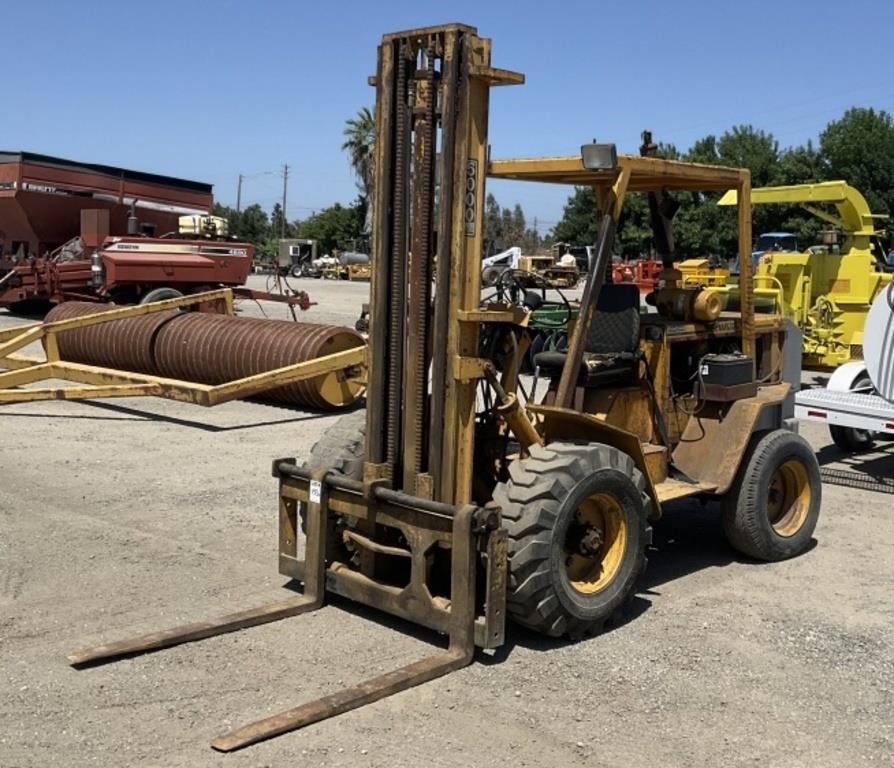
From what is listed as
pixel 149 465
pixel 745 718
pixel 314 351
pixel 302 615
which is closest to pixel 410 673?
pixel 302 615

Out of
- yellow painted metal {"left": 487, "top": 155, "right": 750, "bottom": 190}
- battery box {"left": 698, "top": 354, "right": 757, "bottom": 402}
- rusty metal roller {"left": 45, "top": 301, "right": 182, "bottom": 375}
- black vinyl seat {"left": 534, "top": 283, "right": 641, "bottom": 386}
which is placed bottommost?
rusty metal roller {"left": 45, "top": 301, "right": 182, "bottom": 375}

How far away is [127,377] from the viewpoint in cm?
1133

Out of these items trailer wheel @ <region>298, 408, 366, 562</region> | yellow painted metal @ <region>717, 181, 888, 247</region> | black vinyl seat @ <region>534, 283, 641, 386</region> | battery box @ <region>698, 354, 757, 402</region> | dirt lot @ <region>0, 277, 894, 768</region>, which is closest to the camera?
dirt lot @ <region>0, 277, 894, 768</region>

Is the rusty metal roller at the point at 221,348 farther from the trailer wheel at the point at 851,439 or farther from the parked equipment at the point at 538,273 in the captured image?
the trailer wheel at the point at 851,439

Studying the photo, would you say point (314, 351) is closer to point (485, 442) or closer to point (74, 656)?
point (485, 442)

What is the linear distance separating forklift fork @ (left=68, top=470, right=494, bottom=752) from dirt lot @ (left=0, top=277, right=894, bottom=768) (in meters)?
0.06

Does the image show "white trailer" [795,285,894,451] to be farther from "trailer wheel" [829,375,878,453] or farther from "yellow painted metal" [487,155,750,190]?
"yellow painted metal" [487,155,750,190]

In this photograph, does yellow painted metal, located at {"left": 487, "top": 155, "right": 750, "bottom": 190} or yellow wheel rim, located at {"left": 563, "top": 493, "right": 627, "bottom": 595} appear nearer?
yellow wheel rim, located at {"left": 563, "top": 493, "right": 627, "bottom": 595}

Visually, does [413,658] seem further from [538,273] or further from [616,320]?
[538,273]

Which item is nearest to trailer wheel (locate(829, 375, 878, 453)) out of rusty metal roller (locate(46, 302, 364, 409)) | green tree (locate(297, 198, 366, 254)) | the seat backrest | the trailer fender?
the trailer fender

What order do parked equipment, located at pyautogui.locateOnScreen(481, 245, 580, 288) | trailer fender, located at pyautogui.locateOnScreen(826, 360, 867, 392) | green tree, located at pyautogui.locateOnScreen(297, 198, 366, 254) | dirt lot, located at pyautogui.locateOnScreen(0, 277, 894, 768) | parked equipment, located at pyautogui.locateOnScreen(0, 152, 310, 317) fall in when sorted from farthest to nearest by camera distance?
1. green tree, located at pyautogui.locateOnScreen(297, 198, 366, 254)
2. parked equipment, located at pyautogui.locateOnScreen(0, 152, 310, 317)
3. trailer fender, located at pyautogui.locateOnScreen(826, 360, 867, 392)
4. parked equipment, located at pyautogui.locateOnScreen(481, 245, 580, 288)
5. dirt lot, located at pyautogui.locateOnScreen(0, 277, 894, 768)

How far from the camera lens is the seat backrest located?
6.09 metres

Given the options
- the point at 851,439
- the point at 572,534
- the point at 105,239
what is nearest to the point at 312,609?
the point at 572,534

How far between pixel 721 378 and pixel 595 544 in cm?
179
